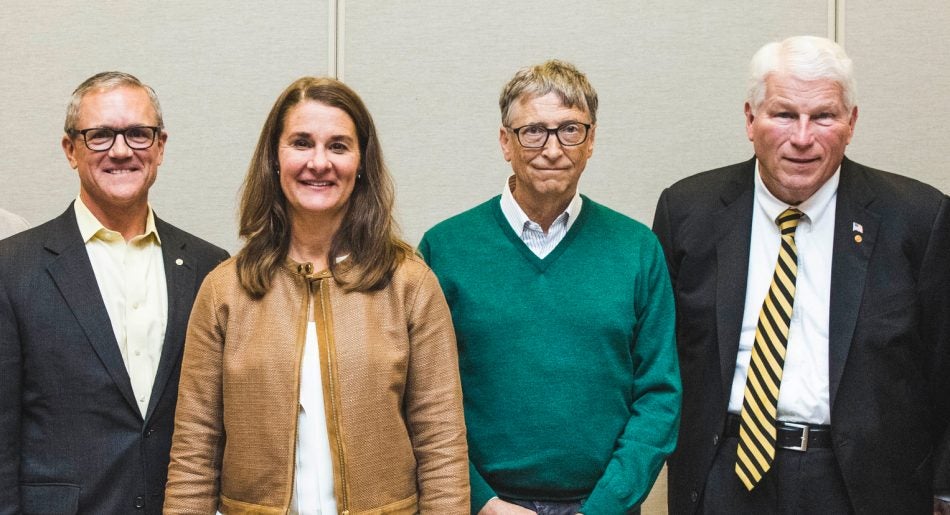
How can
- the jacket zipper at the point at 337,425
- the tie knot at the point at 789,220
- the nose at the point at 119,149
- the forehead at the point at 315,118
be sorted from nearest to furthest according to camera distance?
the jacket zipper at the point at 337,425 < the forehead at the point at 315,118 < the nose at the point at 119,149 < the tie knot at the point at 789,220

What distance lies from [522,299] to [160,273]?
2.83 ft

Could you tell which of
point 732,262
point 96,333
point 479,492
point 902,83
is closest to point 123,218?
point 96,333

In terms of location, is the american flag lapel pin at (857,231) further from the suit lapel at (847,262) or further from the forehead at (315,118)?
the forehead at (315,118)

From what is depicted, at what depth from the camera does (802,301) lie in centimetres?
224

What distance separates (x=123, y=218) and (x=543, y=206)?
39.2 inches

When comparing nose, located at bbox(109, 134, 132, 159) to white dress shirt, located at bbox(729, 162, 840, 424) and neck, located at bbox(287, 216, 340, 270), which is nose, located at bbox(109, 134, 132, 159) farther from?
white dress shirt, located at bbox(729, 162, 840, 424)

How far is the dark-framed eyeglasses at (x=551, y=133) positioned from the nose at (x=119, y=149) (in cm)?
91

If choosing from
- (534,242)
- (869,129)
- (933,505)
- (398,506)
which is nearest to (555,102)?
(534,242)

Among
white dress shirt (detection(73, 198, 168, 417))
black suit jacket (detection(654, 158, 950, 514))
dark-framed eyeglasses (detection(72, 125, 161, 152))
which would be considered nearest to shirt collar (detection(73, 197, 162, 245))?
white dress shirt (detection(73, 198, 168, 417))

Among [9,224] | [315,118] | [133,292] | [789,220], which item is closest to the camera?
[315,118]

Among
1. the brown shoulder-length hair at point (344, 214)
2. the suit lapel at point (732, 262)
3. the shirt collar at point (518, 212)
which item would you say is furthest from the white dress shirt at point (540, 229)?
the suit lapel at point (732, 262)

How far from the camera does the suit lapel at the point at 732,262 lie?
224 cm

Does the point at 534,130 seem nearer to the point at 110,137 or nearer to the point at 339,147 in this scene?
the point at 339,147

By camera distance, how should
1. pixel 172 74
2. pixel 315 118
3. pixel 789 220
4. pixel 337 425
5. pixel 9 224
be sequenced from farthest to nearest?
pixel 172 74, pixel 9 224, pixel 789 220, pixel 315 118, pixel 337 425
